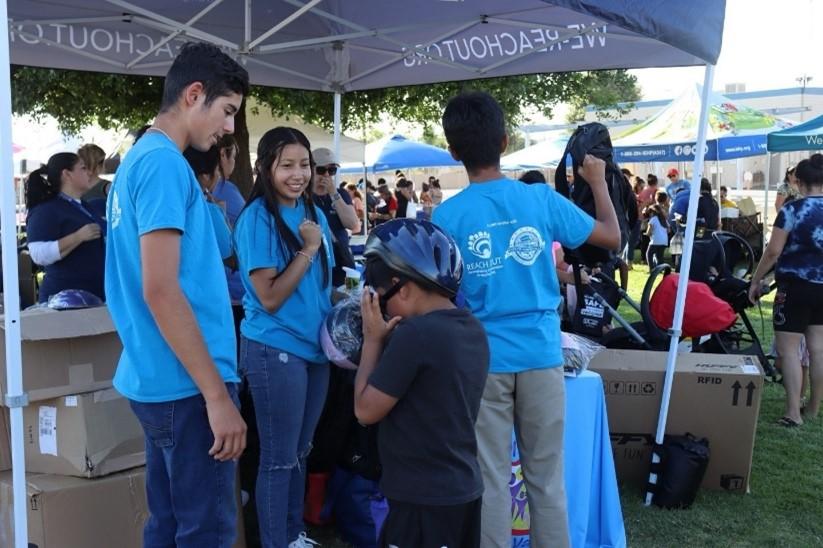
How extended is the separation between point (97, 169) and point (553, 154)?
14318 mm

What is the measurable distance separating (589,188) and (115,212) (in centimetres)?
201

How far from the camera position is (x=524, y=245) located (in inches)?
102

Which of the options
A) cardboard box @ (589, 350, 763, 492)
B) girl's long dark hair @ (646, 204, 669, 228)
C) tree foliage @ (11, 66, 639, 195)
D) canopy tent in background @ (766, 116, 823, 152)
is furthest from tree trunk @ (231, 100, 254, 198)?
girl's long dark hair @ (646, 204, 669, 228)

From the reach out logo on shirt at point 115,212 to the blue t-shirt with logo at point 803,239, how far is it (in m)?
4.68

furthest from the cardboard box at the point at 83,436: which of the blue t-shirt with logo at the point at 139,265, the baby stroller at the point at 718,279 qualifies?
the baby stroller at the point at 718,279

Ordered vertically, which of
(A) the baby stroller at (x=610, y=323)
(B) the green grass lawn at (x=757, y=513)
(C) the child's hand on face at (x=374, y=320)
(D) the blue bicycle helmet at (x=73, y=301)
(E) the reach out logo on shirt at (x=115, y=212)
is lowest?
(B) the green grass lawn at (x=757, y=513)

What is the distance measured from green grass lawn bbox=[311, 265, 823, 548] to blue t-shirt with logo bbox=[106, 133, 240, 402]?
1.96 m

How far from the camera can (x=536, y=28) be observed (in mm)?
5367

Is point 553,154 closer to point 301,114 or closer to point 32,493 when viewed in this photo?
point 301,114

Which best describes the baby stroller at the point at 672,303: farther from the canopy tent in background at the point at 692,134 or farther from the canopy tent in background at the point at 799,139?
the canopy tent in background at the point at 692,134

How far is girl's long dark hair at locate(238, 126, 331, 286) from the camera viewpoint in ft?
9.51

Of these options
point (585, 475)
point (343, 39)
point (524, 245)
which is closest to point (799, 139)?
point (343, 39)

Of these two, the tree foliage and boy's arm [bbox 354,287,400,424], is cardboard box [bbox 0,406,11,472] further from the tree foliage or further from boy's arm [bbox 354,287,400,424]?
the tree foliage

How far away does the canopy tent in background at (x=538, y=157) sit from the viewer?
18.6m
